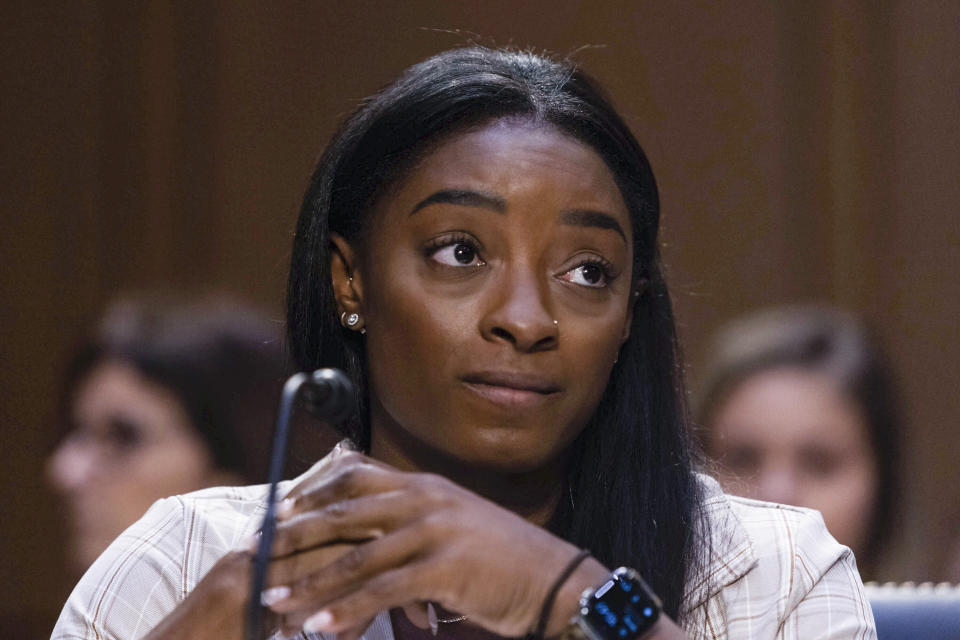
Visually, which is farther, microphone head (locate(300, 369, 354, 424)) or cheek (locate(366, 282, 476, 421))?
cheek (locate(366, 282, 476, 421))

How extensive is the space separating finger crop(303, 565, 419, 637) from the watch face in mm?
188

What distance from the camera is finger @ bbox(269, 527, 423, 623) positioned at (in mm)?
1322

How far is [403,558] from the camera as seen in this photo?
1.33m

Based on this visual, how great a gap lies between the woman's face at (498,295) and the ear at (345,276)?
0.08m

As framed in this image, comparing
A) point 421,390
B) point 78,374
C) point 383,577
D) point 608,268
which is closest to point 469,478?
point 421,390

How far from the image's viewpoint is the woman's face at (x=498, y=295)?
164 centimetres

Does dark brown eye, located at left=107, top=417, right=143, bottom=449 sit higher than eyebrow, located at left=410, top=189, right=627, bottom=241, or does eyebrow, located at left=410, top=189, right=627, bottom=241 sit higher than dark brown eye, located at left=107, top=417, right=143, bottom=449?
eyebrow, located at left=410, top=189, right=627, bottom=241

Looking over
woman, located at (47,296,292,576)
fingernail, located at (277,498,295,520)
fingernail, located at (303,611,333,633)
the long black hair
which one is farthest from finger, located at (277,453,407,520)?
woman, located at (47,296,292,576)

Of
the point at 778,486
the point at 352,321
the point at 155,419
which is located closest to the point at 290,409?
the point at 352,321

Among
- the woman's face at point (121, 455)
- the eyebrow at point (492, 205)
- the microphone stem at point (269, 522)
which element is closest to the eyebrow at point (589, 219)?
the eyebrow at point (492, 205)

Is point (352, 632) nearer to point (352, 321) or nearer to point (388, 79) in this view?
point (352, 321)

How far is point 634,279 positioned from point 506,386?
1.26 ft

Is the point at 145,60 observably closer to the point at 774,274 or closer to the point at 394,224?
the point at 774,274

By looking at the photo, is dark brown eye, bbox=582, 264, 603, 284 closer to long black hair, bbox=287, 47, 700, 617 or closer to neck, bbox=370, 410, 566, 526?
long black hair, bbox=287, 47, 700, 617
